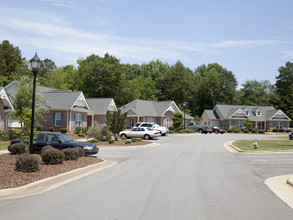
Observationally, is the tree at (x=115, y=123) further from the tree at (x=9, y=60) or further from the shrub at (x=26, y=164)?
the tree at (x=9, y=60)

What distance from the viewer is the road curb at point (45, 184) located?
842 cm

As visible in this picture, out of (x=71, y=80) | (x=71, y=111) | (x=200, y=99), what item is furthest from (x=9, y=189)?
(x=200, y=99)

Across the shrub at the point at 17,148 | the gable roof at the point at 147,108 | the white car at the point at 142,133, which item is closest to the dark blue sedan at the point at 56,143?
the shrub at the point at 17,148

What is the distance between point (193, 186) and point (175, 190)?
92 centimetres

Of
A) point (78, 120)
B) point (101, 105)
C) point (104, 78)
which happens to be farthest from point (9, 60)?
point (78, 120)

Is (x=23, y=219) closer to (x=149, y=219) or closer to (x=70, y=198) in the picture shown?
(x=70, y=198)

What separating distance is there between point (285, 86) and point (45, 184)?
98048mm

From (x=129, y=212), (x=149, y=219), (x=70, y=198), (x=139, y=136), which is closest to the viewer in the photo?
(x=149, y=219)

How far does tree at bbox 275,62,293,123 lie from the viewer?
89.0 m

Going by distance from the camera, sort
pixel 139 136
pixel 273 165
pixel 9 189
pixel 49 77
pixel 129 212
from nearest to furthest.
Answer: pixel 129 212 < pixel 9 189 < pixel 273 165 < pixel 139 136 < pixel 49 77

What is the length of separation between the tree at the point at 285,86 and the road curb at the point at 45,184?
8864 centimetres

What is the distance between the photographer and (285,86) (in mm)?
94250

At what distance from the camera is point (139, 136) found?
112 ft

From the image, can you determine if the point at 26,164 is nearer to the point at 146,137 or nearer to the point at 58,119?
the point at 146,137
